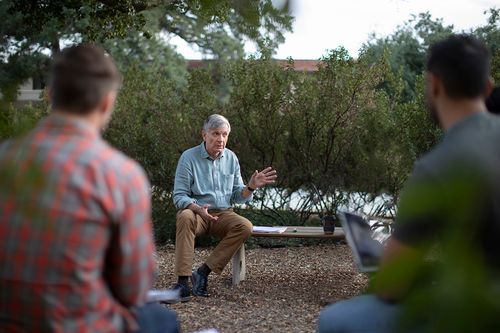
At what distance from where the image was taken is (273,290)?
6.75m

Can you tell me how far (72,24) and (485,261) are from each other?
8581 mm

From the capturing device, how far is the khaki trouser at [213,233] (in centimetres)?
623

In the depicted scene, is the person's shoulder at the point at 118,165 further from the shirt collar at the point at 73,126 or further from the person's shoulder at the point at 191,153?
the person's shoulder at the point at 191,153

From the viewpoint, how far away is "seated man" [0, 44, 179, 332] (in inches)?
76.8

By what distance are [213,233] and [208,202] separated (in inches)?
11.0

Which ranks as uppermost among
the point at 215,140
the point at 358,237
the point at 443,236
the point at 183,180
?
the point at 443,236

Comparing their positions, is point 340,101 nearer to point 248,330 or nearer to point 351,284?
point 351,284

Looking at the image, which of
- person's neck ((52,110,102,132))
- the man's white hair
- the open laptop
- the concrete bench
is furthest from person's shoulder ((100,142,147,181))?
the concrete bench

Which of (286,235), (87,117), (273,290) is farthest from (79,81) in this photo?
(273,290)

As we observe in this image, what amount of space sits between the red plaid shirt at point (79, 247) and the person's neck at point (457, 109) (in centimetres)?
90

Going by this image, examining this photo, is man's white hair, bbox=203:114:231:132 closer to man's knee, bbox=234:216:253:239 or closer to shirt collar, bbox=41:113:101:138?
man's knee, bbox=234:216:253:239

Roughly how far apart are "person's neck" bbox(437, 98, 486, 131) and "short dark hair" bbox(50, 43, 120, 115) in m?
0.98

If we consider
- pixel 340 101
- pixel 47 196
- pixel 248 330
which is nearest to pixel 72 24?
pixel 340 101

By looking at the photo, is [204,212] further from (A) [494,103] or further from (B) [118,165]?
(B) [118,165]
